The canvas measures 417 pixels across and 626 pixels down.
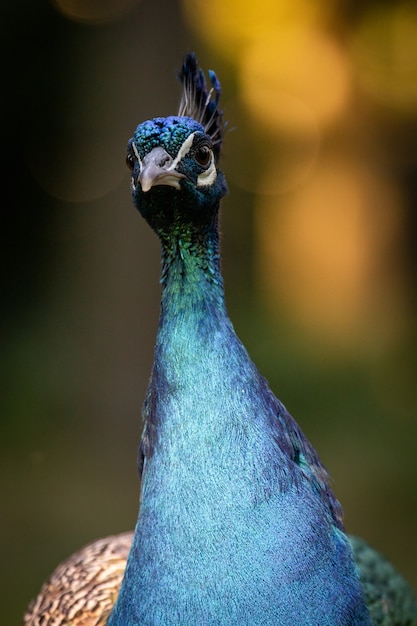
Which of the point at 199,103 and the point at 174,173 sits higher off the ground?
the point at 199,103

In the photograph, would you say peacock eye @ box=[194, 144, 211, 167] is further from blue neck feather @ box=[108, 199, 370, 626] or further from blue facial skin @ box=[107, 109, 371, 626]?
blue neck feather @ box=[108, 199, 370, 626]

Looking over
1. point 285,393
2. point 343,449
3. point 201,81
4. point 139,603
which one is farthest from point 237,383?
point 285,393

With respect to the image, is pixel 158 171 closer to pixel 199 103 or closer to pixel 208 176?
pixel 208 176

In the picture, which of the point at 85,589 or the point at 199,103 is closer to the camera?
the point at 199,103

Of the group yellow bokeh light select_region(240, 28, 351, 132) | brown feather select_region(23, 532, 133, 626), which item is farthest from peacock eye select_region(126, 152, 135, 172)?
yellow bokeh light select_region(240, 28, 351, 132)

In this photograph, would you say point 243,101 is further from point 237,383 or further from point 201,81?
point 237,383

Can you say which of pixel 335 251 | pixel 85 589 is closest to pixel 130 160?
pixel 85 589

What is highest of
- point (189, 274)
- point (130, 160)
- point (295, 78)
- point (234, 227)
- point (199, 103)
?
point (295, 78)
